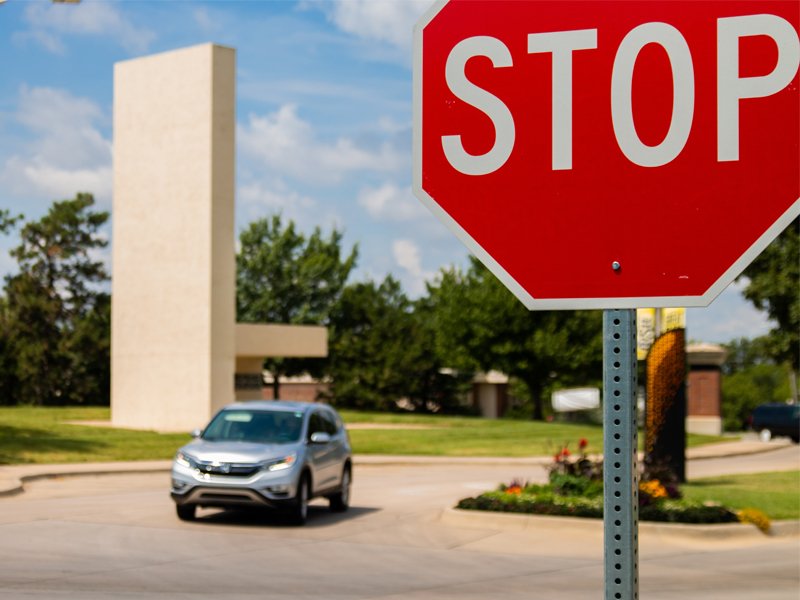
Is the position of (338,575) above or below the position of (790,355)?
below

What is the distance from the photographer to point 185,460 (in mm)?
13148

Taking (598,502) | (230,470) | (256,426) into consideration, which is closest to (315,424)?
(256,426)

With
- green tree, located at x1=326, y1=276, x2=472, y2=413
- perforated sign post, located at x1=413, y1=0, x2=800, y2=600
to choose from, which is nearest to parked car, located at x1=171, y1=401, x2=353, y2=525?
perforated sign post, located at x1=413, y1=0, x2=800, y2=600

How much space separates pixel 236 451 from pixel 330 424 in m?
2.54

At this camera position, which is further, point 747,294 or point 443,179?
point 747,294

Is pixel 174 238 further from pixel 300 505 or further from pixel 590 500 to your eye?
pixel 590 500

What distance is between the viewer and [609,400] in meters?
1.95

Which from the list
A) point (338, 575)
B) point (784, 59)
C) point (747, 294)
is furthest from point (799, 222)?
point (784, 59)

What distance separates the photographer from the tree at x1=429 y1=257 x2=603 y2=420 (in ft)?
161

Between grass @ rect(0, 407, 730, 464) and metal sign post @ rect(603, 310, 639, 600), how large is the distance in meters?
17.8

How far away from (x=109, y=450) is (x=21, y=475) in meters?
6.54

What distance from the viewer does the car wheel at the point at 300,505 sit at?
515 inches

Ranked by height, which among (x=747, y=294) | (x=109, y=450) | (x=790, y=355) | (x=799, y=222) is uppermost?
(x=799, y=222)

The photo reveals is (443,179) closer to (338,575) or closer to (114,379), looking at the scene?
(338,575)
